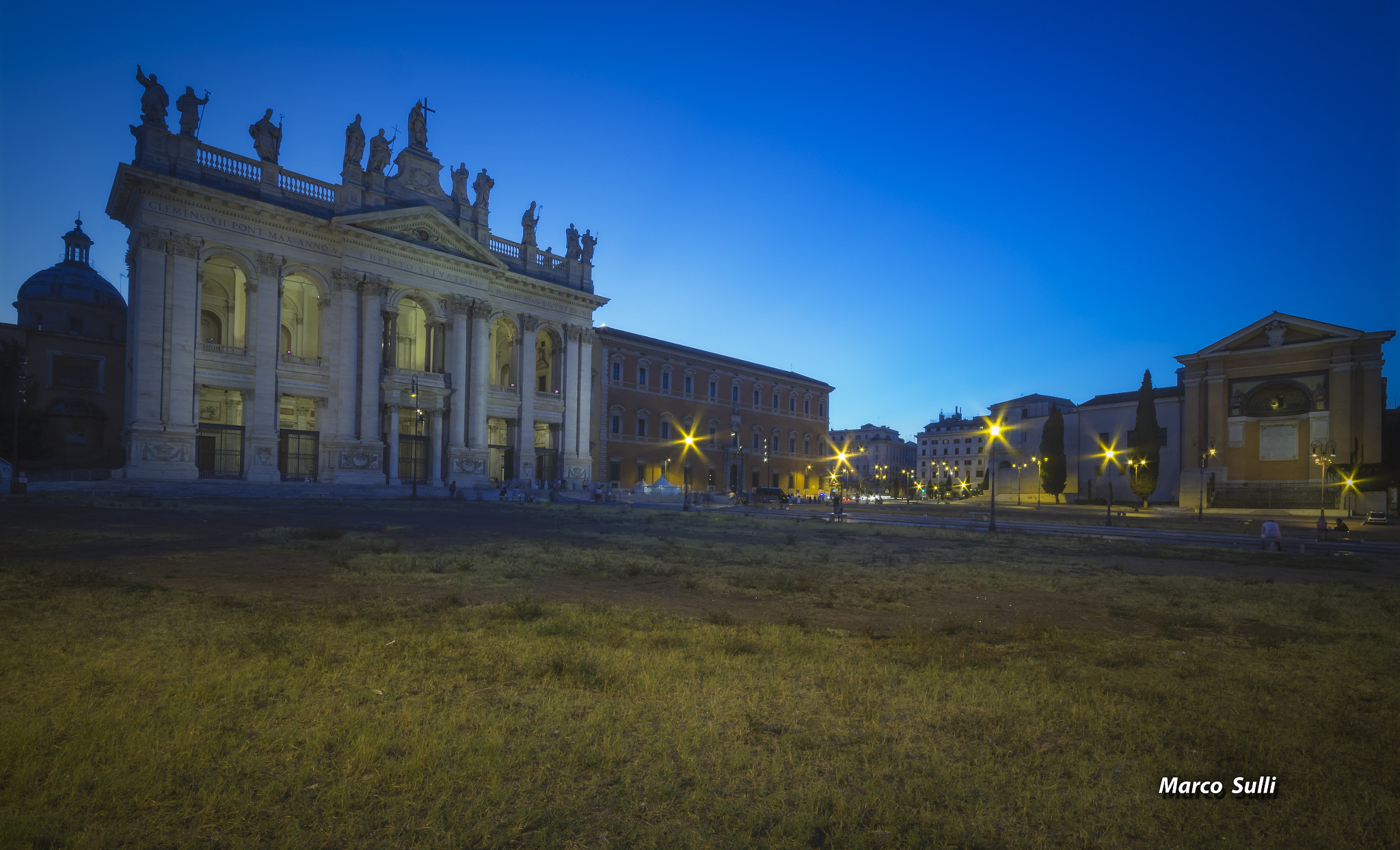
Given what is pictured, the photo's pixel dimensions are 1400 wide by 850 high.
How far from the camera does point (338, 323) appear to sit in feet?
140

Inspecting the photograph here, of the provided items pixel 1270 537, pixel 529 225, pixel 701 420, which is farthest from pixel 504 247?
pixel 1270 537

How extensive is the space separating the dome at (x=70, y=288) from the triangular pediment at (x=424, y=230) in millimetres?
30668

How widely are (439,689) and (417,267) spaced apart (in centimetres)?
4619

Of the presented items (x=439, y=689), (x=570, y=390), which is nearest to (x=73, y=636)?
(x=439, y=689)

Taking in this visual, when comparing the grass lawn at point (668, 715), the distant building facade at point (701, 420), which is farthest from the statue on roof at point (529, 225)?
the grass lawn at point (668, 715)

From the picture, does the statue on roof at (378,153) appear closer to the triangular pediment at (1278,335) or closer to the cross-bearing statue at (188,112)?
the cross-bearing statue at (188,112)

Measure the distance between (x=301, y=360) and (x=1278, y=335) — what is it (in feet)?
228

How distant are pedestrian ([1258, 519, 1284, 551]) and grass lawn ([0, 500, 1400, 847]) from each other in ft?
34.6

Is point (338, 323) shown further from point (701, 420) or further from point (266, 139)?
point (701, 420)

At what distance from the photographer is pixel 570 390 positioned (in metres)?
54.6

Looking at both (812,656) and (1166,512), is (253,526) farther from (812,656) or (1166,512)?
(1166,512)

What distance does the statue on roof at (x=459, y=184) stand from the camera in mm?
50094

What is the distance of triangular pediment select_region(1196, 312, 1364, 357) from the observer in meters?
51.1

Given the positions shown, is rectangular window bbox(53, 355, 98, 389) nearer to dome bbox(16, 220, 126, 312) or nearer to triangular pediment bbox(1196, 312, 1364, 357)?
dome bbox(16, 220, 126, 312)
